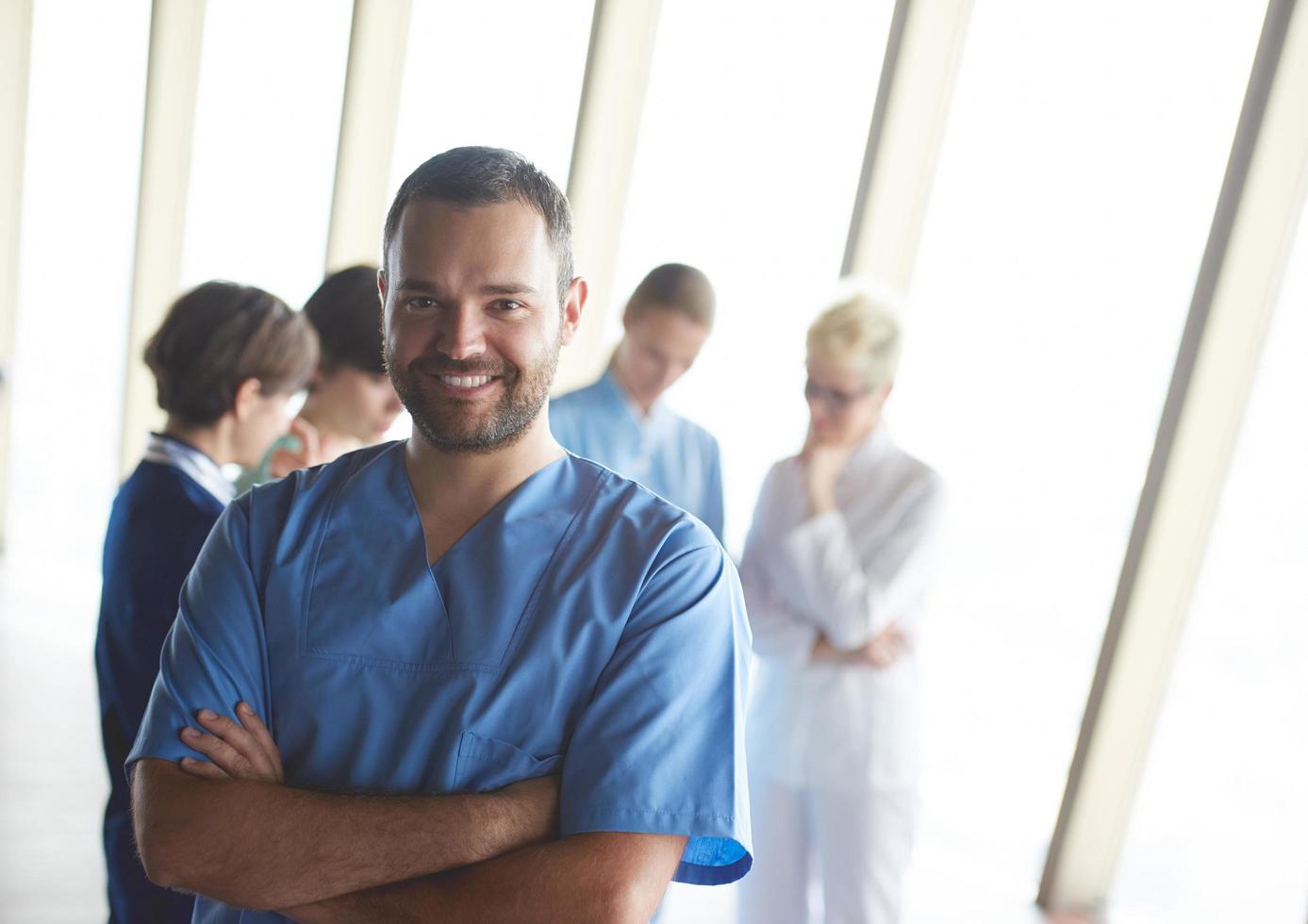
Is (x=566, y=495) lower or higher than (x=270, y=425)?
higher

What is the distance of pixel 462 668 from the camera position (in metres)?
1.12

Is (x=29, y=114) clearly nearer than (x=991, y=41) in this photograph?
No

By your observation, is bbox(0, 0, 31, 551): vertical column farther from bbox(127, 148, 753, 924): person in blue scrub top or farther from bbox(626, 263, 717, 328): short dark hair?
bbox(127, 148, 753, 924): person in blue scrub top

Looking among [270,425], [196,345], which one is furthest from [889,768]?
[196,345]

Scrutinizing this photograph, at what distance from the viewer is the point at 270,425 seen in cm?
178

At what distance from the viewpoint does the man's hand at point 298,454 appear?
1985 mm

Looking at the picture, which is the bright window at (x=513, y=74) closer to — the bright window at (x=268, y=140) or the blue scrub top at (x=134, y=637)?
the bright window at (x=268, y=140)

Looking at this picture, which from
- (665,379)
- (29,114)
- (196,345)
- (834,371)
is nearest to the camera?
(196,345)

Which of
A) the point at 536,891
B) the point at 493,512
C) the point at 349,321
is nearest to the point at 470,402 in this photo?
the point at 493,512

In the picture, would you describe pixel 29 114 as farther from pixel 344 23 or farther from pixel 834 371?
pixel 834 371

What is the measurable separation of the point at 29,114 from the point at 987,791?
479cm

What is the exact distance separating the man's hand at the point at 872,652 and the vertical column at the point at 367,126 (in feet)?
9.76

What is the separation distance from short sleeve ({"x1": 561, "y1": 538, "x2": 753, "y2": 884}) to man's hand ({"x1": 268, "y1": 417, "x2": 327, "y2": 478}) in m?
1.05

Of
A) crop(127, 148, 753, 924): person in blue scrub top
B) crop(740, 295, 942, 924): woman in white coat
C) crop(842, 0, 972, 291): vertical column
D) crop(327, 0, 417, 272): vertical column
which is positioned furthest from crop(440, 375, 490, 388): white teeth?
crop(327, 0, 417, 272): vertical column
